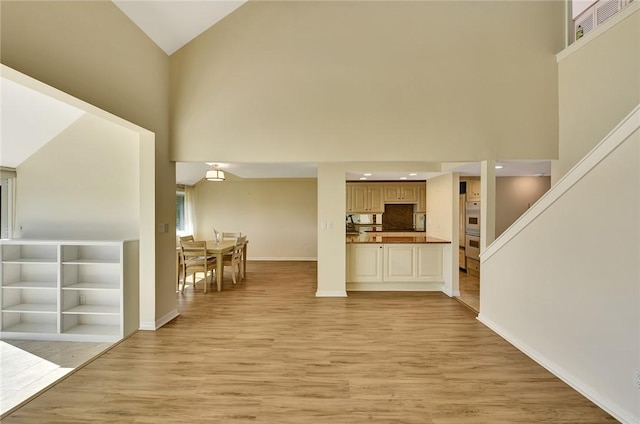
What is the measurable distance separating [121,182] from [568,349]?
189 inches

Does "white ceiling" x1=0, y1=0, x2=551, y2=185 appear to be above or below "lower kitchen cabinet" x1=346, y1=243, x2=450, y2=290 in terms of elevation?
above

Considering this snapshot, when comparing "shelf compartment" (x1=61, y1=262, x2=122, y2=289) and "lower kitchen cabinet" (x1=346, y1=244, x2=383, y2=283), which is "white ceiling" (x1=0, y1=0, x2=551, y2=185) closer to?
"shelf compartment" (x1=61, y1=262, x2=122, y2=289)

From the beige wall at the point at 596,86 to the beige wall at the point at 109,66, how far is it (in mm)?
5004

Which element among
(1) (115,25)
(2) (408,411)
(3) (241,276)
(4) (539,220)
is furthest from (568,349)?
(3) (241,276)

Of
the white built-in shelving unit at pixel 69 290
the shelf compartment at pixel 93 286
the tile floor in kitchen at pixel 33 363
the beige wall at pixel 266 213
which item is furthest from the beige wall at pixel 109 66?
the beige wall at pixel 266 213

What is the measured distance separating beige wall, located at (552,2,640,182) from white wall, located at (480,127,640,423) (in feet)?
4.43

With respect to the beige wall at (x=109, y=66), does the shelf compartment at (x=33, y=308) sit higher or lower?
lower

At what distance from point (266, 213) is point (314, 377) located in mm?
6486

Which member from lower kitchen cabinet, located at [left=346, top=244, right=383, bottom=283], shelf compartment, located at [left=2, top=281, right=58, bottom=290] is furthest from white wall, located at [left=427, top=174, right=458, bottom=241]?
shelf compartment, located at [left=2, top=281, right=58, bottom=290]

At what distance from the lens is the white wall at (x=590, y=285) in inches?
78.4

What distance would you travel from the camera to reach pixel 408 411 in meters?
2.08

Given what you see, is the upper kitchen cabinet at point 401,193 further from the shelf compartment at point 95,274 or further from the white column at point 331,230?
the shelf compartment at point 95,274

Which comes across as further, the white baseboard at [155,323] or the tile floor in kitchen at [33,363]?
the white baseboard at [155,323]

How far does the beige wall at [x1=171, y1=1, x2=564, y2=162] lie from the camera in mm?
3805
